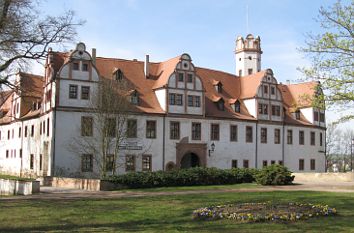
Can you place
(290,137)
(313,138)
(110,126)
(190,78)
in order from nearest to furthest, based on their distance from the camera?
(110,126), (190,78), (290,137), (313,138)

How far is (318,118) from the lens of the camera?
59000 mm

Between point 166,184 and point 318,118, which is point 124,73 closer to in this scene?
point 166,184

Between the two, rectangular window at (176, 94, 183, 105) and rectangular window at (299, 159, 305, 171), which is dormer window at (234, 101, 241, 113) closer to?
rectangular window at (176, 94, 183, 105)

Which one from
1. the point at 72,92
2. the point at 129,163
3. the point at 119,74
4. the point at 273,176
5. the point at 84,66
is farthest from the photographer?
the point at 119,74

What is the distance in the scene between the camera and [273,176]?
108ft

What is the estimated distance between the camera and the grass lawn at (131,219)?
12499 millimetres

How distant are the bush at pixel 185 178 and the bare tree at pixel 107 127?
6.02 metres

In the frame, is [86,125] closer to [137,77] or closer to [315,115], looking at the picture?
[137,77]

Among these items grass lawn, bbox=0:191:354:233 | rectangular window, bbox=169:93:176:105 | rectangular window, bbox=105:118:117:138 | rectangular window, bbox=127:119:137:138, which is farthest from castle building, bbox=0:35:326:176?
grass lawn, bbox=0:191:354:233

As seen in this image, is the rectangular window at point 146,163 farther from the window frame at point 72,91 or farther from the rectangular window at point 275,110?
the rectangular window at point 275,110

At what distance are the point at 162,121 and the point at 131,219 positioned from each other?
31.0 metres

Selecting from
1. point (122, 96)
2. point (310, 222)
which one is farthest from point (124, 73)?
point (310, 222)

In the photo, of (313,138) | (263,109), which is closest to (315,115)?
(313,138)

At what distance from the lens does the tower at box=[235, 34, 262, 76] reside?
227 feet
